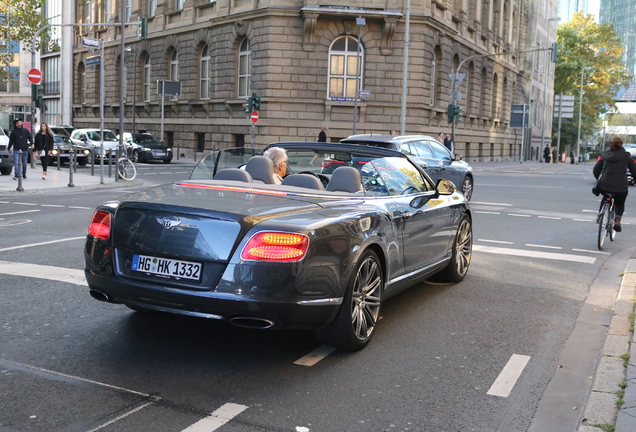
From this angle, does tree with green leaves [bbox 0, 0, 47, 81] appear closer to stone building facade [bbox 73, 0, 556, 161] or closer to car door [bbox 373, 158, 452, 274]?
stone building facade [bbox 73, 0, 556, 161]

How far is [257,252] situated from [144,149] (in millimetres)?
33400

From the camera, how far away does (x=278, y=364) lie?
4.87 meters

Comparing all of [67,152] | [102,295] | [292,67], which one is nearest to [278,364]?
[102,295]

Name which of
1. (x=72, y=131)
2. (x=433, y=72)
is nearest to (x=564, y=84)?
(x=433, y=72)

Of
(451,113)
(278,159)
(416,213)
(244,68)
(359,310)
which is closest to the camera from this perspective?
(359,310)

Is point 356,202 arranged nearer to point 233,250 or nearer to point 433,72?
point 233,250

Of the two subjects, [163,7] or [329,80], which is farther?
[163,7]

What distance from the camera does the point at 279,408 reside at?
4062 millimetres

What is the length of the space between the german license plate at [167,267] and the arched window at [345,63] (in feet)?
110

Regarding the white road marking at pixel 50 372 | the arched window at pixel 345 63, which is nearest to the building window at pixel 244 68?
the arched window at pixel 345 63

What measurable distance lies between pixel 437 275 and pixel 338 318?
10.1 ft

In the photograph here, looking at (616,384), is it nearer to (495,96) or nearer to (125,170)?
(125,170)

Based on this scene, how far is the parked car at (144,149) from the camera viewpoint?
121 feet

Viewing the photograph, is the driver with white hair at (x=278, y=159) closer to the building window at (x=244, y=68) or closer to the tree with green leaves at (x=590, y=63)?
the building window at (x=244, y=68)
